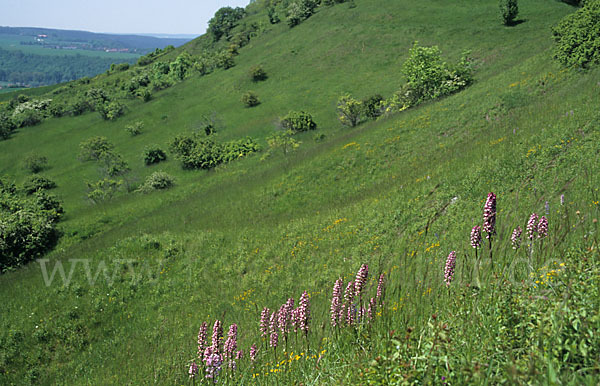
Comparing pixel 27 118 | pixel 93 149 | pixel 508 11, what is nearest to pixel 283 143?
pixel 93 149

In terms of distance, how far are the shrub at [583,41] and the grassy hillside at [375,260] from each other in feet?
3.72

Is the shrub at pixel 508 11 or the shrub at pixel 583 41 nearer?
the shrub at pixel 583 41

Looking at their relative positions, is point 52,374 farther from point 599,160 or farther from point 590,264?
point 599,160

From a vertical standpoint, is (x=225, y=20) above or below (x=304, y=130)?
above

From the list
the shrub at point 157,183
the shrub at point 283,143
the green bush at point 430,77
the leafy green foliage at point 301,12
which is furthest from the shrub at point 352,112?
the leafy green foliage at point 301,12

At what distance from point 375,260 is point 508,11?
57.8 m

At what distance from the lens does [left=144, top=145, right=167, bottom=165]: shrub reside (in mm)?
49706

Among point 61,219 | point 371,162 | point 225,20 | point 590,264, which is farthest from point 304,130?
point 225,20

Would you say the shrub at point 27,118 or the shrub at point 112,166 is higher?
the shrub at point 27,118

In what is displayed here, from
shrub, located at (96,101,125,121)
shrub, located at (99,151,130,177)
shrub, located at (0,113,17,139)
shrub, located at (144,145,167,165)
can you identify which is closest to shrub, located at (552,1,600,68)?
shrub, located at (144,145,167,165)

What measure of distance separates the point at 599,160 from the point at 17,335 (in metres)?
19.3

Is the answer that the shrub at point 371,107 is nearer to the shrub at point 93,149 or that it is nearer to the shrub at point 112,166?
the shrub at point 112,166

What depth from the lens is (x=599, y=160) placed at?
10664mm

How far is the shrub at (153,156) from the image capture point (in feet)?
163
